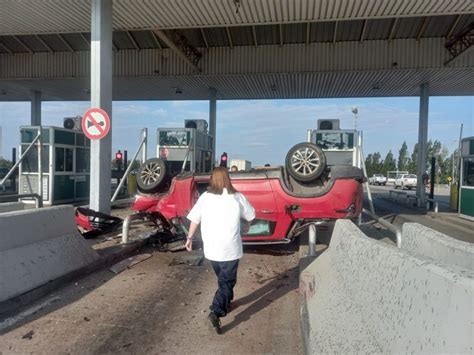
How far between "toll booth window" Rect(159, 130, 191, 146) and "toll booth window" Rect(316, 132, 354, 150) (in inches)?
198

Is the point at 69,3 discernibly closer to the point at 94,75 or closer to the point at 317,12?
the point at 94,75

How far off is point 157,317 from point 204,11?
29.4ft

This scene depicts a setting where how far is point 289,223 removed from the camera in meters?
7.10

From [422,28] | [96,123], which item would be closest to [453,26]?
[422,28]

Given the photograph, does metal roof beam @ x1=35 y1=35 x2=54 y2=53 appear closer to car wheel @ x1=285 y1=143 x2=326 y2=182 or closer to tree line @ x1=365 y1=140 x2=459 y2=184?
car wheel @ x1=285 y1=143 x2=326 y2=182

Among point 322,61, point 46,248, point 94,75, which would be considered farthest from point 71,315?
point 322,61

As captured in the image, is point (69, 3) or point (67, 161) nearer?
point (69, 3)

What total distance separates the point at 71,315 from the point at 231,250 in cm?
189

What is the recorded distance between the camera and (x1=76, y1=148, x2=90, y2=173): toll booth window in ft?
57.8

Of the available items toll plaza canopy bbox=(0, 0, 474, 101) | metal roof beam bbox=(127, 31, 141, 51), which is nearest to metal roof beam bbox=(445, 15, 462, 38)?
toll plaza canopy bbox=(0, 0, 474, 101)

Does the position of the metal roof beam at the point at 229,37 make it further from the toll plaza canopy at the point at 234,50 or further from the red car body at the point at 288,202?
the red car body at the point at 288,202

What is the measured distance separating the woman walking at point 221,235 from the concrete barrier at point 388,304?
41.7 inches

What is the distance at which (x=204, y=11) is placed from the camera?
443 inches

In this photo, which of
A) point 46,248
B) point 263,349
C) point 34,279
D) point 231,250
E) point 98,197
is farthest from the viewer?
point 98,197
